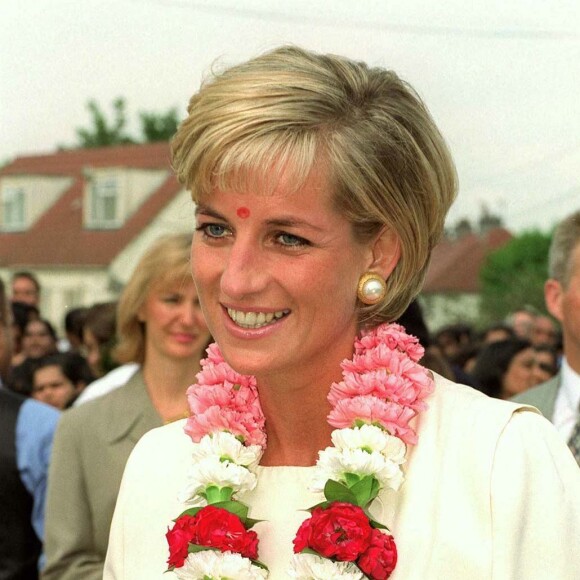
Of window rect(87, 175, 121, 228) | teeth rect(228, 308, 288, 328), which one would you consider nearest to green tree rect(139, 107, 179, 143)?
window rect(87, 175, 121, 228)

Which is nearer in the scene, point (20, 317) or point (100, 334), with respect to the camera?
point (100, 334)

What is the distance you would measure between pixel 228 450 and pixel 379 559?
0.51m

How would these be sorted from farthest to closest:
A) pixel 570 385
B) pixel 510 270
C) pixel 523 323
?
1. pixel 510 270
2. pixel 523 323
3. pixel 570 385

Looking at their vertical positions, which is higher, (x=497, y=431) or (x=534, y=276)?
(x=497, y=431)

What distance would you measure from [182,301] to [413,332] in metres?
1.08

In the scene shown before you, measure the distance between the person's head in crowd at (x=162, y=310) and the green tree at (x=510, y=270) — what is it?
161 feet

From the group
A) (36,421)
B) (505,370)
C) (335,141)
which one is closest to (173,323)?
(36,421)

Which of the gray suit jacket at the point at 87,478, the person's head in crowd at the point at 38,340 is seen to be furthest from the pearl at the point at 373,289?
the person's head in crowd at the point at 38,340

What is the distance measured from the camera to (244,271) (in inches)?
107

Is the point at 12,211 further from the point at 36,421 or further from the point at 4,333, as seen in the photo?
the point at 36,421

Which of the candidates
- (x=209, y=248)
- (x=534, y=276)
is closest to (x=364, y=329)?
(x=209, y=248)

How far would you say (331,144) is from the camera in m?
2.73

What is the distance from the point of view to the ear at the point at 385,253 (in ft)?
9.40

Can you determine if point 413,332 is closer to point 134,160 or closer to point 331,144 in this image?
Result: point 331,144
